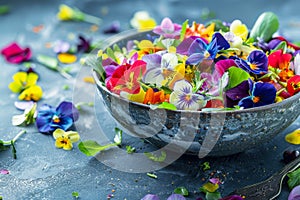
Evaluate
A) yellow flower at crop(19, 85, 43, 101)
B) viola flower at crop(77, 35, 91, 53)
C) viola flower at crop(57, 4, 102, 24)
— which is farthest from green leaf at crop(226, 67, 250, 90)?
viola flower at crop(57, 4, 102, 24)

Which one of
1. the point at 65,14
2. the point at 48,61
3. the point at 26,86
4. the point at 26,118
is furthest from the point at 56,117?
the point at 65,14

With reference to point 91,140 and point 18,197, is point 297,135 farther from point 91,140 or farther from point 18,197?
point 18,197

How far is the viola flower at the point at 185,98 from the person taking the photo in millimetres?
689

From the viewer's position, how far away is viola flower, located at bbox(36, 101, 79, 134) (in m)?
0.86

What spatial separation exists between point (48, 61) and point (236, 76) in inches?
20.1

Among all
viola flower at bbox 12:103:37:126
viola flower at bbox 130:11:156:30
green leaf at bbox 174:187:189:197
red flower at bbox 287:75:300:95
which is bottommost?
viola flower at bbox 12:103:37:126

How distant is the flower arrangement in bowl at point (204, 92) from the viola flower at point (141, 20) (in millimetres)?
404

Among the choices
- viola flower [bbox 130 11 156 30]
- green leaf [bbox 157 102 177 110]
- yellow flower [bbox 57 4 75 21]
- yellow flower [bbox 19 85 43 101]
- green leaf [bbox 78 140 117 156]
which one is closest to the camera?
green leaf [bbox 157 102 177 110]

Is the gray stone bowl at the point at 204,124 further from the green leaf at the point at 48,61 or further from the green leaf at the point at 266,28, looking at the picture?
the green leaf at the point at 48,61

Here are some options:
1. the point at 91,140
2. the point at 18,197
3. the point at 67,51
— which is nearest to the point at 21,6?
the point at 67,51

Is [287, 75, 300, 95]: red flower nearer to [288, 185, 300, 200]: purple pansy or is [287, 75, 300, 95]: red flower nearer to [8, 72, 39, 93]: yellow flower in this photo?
[288, 185, 300, 200]: purple pansy

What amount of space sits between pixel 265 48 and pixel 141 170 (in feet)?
0.89

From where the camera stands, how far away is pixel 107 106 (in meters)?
0.75

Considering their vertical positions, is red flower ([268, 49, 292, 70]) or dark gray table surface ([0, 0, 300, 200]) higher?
red flower ([268, 49, 292, 70])
